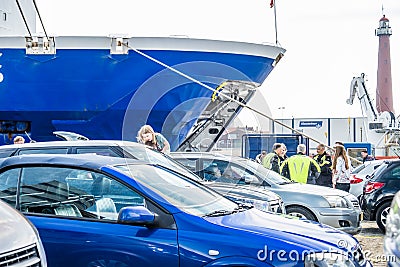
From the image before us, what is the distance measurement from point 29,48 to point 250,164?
23.7 feet

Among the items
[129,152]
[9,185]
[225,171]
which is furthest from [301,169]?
[9,185]

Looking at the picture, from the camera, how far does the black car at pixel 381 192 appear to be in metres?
10.9

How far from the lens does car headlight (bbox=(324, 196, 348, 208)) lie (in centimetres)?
967

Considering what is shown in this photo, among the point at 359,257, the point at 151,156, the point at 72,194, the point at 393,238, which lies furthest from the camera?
the point at 151,156

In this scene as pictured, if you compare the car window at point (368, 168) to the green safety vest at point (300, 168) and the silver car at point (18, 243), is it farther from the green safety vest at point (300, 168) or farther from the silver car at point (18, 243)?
the silver car at point (18, 243)

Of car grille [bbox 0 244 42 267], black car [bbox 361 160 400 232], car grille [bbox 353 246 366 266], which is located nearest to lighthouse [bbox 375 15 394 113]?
black car [bbox 361 160 400 232]

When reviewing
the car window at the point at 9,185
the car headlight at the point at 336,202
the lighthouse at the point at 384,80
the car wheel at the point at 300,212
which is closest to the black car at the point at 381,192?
the car headlight at the point at 336,202

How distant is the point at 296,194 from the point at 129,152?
291 centimetres

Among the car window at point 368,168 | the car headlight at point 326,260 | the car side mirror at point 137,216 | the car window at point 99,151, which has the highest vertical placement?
the car window at point 99,151

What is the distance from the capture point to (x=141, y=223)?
4738 millimetres

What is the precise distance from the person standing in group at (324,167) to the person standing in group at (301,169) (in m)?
0.30

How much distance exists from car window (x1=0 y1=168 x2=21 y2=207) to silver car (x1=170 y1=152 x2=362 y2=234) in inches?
192

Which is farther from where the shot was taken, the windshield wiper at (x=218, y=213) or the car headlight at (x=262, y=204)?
the car headlight at (x=262, y=204)

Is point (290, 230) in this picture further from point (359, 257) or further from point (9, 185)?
A: point (9, 185)
